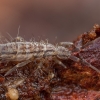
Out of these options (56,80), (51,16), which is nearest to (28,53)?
(56,80)

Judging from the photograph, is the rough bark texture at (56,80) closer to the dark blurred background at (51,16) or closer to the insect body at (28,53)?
the insect body at (28,53)

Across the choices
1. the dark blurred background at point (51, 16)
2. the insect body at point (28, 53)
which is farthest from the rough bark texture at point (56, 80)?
the dark blurred background at point (51, 16)

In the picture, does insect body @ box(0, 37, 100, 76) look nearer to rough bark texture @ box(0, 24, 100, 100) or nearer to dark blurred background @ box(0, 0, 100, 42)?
rough bark texture @ box(0, 24, 100, 100)

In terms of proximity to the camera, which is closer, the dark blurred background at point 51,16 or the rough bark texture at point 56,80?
the rough bark texture at point 56,80

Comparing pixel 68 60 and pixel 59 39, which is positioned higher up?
pixel 59 39

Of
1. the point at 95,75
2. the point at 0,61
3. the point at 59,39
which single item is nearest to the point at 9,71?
the point at 0,61

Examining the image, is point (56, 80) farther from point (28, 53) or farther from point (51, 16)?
point (51, 16)

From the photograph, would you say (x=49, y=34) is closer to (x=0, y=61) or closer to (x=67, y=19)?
(x=67, y=19)
